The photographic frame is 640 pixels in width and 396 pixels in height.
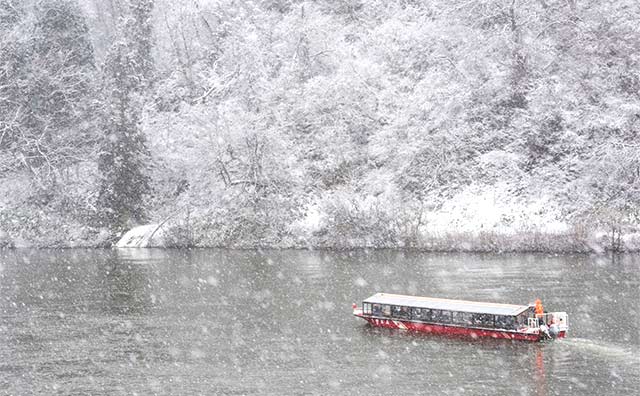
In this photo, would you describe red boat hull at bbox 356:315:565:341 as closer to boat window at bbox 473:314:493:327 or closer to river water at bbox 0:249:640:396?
boat window at bbox 473:314:493:327

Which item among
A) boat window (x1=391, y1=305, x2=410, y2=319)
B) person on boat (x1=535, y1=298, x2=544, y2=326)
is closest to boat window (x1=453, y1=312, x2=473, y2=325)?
→ boat window (x1=391, y1=305, x2=410, y2=319)

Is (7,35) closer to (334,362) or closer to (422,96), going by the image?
(422,96)

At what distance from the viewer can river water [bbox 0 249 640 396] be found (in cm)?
3191

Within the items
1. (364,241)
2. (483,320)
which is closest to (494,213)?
(364,241)

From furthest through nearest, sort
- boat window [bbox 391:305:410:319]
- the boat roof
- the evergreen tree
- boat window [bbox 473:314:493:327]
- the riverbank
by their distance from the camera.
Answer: the evergreen tree, the riverbank, boat window [bbox 391:305:410:319], the boat roof, boat window [bbox 473:314:493:327]

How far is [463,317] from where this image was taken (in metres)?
39.8

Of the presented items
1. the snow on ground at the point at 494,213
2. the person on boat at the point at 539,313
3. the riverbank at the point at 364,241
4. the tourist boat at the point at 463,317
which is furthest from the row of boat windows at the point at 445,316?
the snow on ground at the point at 494,213

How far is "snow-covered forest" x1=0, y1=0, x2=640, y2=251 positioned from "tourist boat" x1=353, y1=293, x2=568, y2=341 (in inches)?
813

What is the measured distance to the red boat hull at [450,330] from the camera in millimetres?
38188

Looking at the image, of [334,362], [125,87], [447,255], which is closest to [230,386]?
[334,362]

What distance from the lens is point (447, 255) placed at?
61094 mm

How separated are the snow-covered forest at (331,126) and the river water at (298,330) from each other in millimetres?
9010

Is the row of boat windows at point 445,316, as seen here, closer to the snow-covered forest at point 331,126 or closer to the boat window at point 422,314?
the boat window at point 422,314

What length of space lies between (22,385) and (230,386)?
8359mm
